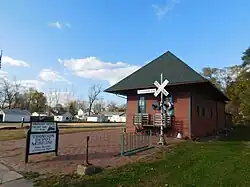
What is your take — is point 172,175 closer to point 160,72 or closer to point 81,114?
point 160,72

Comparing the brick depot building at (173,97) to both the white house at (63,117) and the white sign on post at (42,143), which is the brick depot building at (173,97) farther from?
the white house at (63,117)

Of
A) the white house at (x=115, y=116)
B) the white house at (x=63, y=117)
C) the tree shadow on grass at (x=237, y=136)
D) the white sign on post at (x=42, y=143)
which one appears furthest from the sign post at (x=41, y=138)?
the white house at (x=115, y=116)

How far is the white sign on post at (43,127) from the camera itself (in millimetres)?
9023

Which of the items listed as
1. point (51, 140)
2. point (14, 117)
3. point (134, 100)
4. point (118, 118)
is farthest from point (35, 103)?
point (51, 140)

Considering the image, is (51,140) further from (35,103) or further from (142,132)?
(35,103)

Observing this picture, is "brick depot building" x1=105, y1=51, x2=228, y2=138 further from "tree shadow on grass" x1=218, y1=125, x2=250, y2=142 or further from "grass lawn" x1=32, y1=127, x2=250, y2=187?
"grass lawn" x1=32, y1=127, x2=250, y2=187

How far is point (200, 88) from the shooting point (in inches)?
699

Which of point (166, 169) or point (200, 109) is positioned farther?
point (200, 109)

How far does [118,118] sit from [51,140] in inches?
3399

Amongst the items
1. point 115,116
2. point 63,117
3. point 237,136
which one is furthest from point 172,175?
point 115,116

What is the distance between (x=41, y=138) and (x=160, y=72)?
11.0 m

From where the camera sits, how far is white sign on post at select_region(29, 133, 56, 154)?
350 inches

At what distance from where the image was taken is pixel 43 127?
9.40 meters

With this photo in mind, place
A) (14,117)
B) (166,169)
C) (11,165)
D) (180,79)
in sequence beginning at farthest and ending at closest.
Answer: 1. (14,117)
2. (180,79)
3. (11,165)
4. (166,169)
